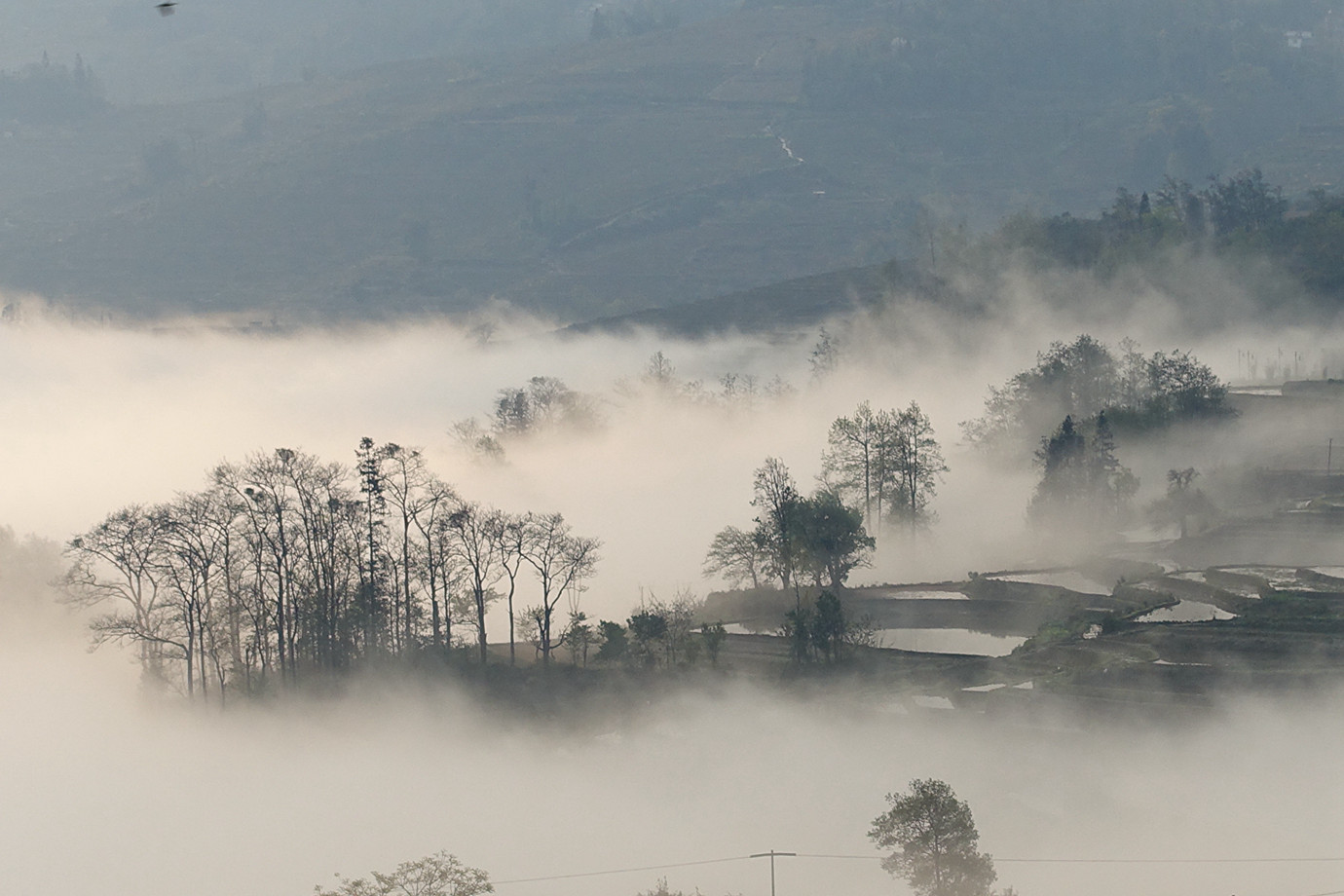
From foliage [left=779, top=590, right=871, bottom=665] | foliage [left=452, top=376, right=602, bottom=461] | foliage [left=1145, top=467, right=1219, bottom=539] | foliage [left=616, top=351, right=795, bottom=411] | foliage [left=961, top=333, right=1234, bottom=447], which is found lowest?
foliage [left=779, top=590, right=871, bottom=665]

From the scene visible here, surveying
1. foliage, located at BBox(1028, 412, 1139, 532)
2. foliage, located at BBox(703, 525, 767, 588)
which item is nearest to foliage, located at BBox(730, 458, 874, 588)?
foliage, located at BBox(703, 525, 767, 588)

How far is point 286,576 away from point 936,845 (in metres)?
38.8

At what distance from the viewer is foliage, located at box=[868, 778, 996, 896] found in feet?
182

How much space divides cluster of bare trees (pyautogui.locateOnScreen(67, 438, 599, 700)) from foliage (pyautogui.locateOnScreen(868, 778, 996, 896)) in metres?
30.3

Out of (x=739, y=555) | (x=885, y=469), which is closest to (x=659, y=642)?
(x=739, y=555)

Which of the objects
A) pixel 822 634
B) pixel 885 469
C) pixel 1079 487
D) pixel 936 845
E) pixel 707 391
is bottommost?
pixel 936 845

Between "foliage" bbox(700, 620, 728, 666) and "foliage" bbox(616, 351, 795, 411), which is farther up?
"foliage" bbox(616, 351, 795, 411)

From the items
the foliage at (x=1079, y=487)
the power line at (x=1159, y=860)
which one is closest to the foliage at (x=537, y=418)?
the foliage at (x=1079, y=487)

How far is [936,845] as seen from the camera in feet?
183

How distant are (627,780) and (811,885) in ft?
43.4

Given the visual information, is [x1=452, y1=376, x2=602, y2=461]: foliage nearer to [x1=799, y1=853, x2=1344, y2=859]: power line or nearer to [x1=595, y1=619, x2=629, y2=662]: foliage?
[x1=595, y1=619, x2=629, y2=662]: foliage

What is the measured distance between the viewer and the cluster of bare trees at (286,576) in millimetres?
80250

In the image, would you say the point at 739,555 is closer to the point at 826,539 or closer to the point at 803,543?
the point at 803,543

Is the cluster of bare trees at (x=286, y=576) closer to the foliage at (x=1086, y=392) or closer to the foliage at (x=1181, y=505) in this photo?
the foliage at (x=1181, y=505)
